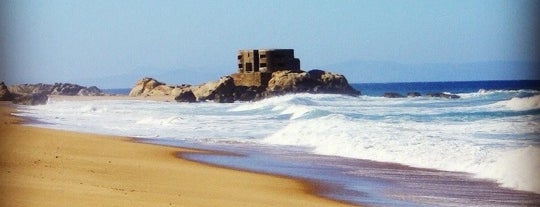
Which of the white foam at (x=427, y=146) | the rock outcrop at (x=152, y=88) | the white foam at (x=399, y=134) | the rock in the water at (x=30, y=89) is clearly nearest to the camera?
the white foam at (x=427, y=146)

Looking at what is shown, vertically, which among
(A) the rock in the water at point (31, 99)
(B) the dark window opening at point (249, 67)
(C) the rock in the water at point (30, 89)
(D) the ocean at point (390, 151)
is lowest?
(D) the ocean at point (390, 151)

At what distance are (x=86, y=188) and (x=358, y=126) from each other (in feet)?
19.8

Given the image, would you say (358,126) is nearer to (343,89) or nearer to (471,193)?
(471,193)

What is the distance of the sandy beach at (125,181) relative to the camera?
404 cm

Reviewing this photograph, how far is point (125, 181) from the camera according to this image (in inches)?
196

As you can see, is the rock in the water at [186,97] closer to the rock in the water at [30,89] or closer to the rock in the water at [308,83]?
the rock in the water at [308,83]

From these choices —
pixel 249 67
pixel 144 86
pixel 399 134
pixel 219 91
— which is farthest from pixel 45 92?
pixel 399 134

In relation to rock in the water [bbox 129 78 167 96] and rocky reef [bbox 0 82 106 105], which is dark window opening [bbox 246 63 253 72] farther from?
rocky reef [bbox 0 82 106 105]

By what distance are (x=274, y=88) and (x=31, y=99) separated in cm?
658

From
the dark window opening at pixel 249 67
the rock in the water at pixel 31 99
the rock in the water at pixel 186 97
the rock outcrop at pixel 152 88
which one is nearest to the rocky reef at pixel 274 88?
the rock in the water at pixel 186 97

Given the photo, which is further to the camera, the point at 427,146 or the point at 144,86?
the point at 144,86

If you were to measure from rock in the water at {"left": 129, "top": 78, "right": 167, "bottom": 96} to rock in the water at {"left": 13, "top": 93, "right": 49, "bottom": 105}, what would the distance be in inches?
346

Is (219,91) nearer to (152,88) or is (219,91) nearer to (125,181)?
(152,88)

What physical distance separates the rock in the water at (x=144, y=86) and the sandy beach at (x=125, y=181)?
67.0ft
